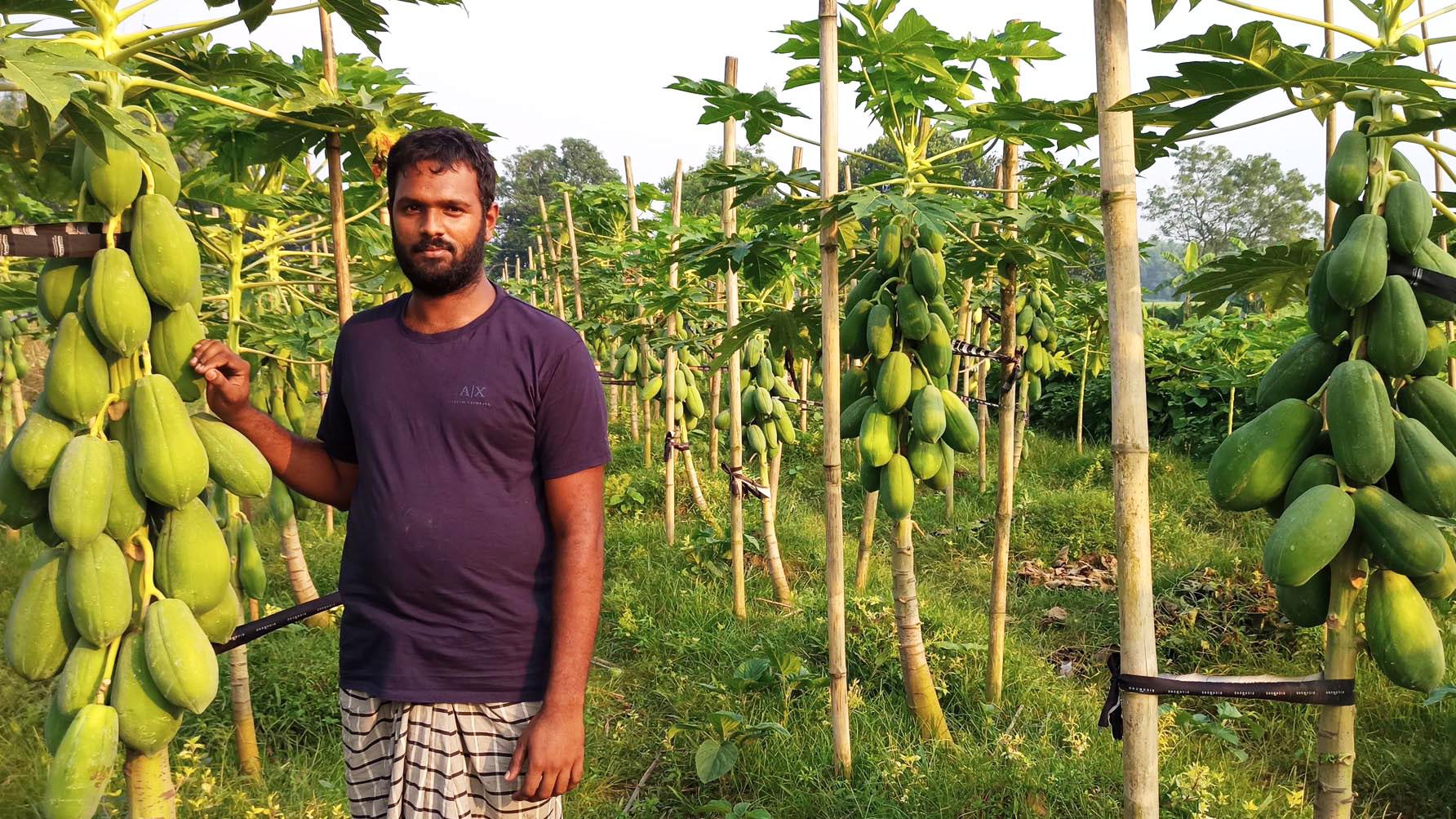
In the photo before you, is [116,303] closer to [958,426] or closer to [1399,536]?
[1399,536]

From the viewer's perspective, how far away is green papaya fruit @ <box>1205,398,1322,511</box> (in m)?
1.35

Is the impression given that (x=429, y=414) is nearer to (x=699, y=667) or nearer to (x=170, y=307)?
(x=170, y=307)

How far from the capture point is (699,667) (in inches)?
161

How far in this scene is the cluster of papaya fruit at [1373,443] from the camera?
123cm

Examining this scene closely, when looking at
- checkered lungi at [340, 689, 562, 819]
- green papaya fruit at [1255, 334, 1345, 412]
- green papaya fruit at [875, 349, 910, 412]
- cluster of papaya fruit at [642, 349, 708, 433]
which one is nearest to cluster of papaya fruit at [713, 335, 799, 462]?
cluster of papaya fruit at [642, 349, 708, 433]

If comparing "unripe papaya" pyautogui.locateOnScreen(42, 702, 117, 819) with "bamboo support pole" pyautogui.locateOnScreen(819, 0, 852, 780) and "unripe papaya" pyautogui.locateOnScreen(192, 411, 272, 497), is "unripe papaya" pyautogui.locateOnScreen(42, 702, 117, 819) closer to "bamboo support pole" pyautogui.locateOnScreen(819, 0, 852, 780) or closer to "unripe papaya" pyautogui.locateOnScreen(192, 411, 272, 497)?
"unripe papaya" pyautogui.locateOnScreen(192, 411, 272, 497)

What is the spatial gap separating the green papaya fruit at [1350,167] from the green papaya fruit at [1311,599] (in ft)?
1.90

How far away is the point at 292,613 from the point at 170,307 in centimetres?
73

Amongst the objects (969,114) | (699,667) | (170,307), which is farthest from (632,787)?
(969,114)

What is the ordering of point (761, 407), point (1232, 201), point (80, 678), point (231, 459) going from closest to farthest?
point (80, 678), point (231, 459), point (761, 407), point (1232, 201)

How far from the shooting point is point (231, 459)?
1469mm

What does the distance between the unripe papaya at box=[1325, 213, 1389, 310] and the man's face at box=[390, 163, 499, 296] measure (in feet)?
4.75

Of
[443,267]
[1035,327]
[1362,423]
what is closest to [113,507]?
[443,267]

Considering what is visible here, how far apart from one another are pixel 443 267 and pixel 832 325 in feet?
3.94
